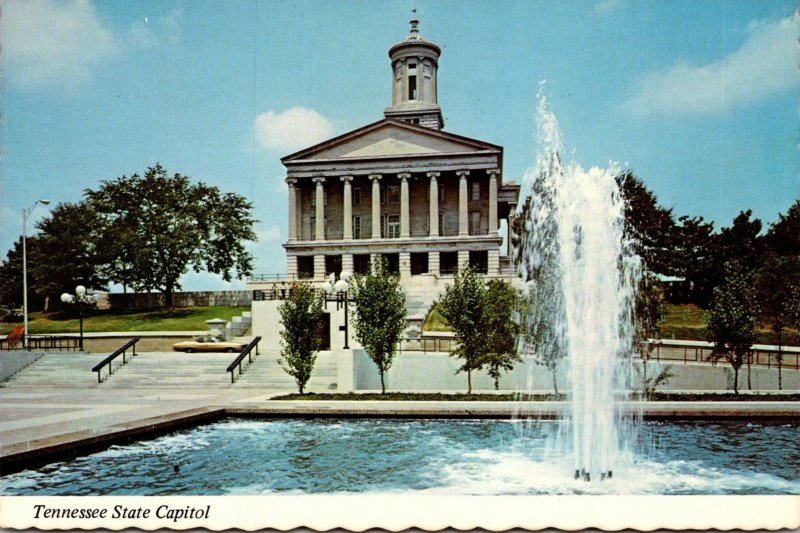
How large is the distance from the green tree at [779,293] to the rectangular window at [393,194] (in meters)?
41.0

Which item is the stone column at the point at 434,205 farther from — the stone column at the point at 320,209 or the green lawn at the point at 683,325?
the green lawn at the point at 683,325

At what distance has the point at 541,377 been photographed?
935 inches

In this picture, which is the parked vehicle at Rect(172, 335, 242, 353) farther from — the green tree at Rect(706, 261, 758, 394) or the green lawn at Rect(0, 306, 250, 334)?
the green tree at Rect(706, 261, 758, 394)

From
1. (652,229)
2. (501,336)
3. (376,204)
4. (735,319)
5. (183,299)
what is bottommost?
(501,336)

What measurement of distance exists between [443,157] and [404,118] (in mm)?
13175

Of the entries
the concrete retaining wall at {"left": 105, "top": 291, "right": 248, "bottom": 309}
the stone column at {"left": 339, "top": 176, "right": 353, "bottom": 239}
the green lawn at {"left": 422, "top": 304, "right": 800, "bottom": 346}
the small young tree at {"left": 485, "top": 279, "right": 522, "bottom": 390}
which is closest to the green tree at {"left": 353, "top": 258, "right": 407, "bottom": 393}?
the small young tree at {"left": 485, "top": 279, "right": 522, "bottom": 390}

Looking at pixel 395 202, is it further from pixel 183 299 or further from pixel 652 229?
pixel 652 229

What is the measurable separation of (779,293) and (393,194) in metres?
43.2

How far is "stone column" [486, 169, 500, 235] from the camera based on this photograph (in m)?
58.2

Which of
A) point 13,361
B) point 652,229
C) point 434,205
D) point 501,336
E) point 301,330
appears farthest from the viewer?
point 434,205

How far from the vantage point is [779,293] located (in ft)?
74.1

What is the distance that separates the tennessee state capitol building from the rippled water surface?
137 feet

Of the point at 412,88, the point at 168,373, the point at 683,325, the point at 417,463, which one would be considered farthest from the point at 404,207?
the point at 417,463

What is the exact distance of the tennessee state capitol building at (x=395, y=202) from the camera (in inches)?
2302
